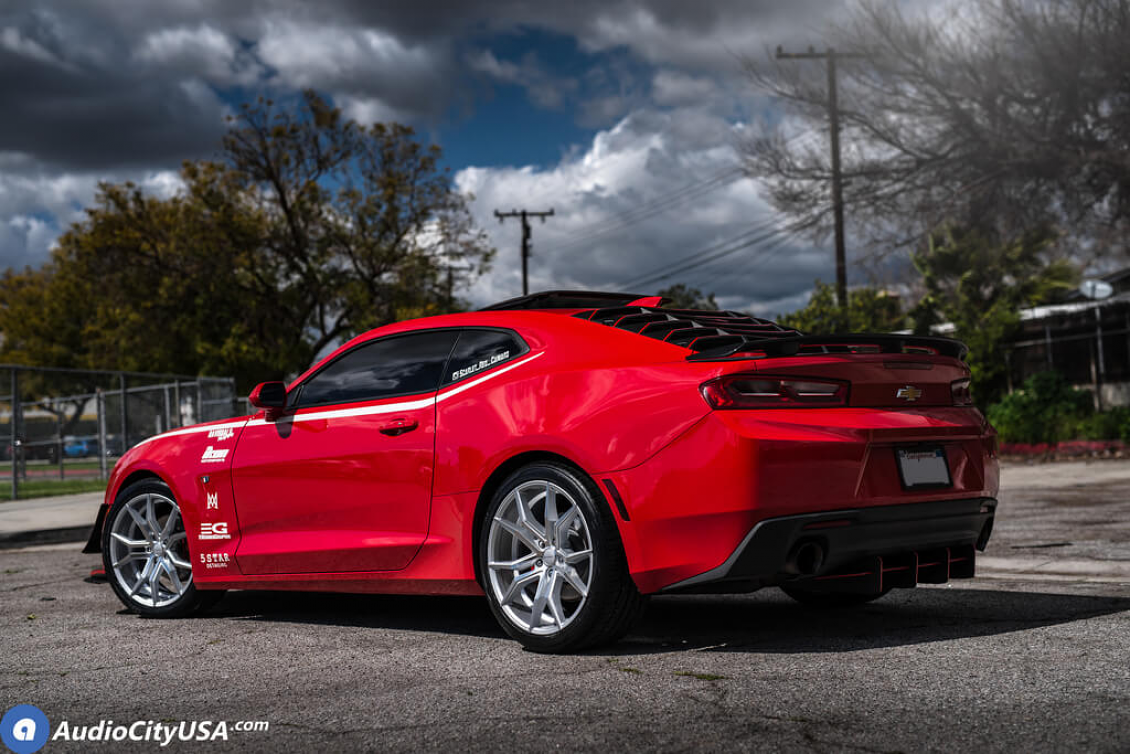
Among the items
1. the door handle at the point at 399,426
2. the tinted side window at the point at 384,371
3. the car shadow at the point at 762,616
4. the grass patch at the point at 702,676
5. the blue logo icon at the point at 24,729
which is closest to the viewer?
the blue logo icon at the point at 24,729

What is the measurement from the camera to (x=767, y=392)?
4.43 meters

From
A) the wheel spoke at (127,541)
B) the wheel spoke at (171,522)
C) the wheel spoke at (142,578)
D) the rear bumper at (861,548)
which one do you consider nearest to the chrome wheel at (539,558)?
the rear bumper at (861,548)

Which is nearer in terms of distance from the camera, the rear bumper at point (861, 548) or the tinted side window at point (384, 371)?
the rear bumper at point (861, 548)

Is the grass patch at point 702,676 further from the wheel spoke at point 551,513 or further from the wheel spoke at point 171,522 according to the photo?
the wheel spoke at point 171,522

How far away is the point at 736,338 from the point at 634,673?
139 cm

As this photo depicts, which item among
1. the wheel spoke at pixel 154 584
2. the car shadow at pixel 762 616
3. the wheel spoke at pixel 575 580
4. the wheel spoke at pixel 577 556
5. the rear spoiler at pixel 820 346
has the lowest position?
the car shadow at pixel 762 616

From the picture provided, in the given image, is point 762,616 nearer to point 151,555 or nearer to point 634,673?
point 634,673

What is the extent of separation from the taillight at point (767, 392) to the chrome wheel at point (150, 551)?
10.8 ft

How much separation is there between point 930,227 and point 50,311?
43.1m

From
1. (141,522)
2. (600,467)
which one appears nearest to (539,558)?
(600,467)

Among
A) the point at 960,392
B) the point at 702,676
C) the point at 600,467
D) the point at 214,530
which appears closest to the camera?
the point at 702,676

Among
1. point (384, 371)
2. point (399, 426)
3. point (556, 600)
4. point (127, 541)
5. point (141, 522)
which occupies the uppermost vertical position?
point (384, 371)

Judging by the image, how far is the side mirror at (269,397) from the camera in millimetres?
5922

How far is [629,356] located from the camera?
4703 millimetres
